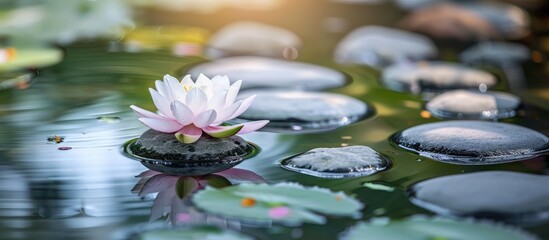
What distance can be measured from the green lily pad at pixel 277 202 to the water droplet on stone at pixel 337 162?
0.14 meters

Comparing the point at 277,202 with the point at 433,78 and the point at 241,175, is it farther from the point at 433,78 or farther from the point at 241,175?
the point at 433,78

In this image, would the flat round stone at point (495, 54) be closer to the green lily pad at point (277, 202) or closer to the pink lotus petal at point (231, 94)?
the pink lotus petal at point (231, 94)

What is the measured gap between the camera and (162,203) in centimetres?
162

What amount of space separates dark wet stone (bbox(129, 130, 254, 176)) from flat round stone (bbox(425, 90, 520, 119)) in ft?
2.53

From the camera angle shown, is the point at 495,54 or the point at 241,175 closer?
the point at 241,175

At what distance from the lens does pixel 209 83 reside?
1.82 metres

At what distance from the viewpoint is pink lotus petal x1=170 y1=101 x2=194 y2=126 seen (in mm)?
1770

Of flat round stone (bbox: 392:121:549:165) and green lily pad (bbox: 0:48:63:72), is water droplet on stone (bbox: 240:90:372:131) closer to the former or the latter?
flat round stone (bbox: 392:121:549:165)

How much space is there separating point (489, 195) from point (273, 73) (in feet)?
4.12

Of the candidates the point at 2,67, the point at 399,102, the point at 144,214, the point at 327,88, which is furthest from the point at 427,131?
the point at 2,67

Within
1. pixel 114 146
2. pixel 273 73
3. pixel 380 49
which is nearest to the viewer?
pixel 114 146

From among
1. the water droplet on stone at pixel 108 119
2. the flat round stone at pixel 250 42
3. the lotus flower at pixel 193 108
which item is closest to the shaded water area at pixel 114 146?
the water droplet on stone at pixel 108 119

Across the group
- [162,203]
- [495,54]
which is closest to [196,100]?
[162,203]

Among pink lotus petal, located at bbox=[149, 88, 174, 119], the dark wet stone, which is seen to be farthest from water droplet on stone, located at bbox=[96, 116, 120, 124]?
pink lotus petal, located at bbox=[149, 88, 174, 119]
